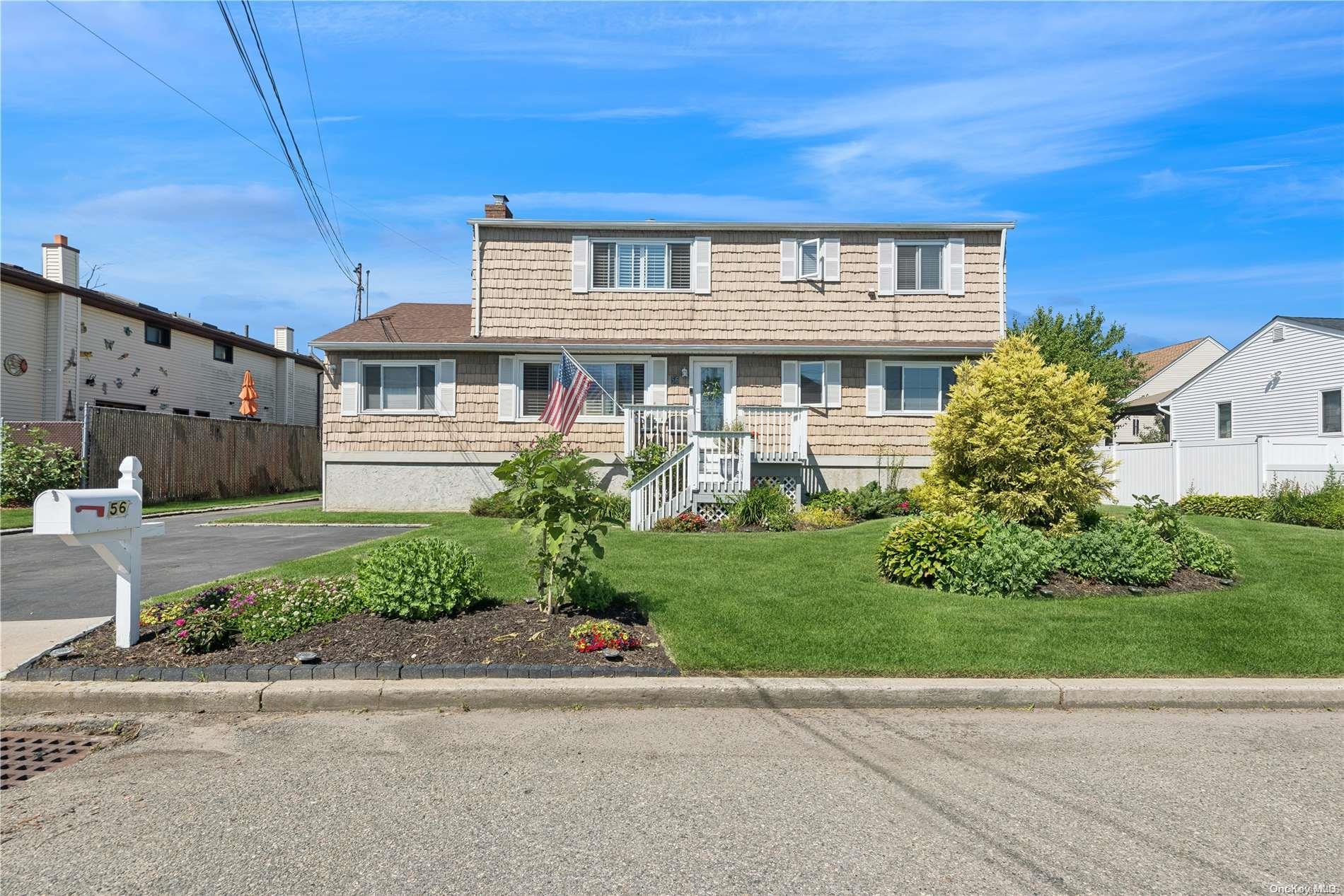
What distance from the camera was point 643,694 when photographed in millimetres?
5898

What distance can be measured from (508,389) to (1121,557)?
13768 mm

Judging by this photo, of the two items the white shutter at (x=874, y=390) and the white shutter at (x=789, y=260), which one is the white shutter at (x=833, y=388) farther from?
the white shutter at (x=789, y=260)

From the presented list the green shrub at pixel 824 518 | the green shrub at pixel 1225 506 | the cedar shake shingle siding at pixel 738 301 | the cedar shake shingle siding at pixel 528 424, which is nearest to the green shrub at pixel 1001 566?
the green shrub at pixel 824 518

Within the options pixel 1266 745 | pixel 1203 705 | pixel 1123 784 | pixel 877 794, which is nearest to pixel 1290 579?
pixel 1203 705

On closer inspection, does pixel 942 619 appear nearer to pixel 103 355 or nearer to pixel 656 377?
pixel 656 377

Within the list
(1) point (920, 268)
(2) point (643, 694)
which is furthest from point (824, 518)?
(2) point (643, 694)

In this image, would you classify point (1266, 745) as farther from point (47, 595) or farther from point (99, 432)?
point (99, 432)

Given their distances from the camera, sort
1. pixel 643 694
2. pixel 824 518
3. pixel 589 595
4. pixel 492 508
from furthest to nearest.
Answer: pixel 492 508 < pixel 824 518 < pixel 589 595 < pixel 643 694

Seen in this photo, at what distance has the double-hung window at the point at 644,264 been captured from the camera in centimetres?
2016

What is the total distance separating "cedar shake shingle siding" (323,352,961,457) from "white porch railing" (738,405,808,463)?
0.95 metres

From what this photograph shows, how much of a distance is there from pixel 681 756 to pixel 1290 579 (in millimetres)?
7763

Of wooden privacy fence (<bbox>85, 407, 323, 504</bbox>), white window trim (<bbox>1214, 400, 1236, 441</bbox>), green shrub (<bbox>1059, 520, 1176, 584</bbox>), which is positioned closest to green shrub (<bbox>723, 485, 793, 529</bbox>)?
green shrub (<bbox>1059, 520, 1176, 584</bbox>)

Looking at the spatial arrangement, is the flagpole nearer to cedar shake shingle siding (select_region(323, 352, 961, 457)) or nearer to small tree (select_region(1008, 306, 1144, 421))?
cedar shake shingle siding (select_region(323, 352, 961, 457))

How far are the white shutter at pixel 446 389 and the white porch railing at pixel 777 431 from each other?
6480 millimetres
